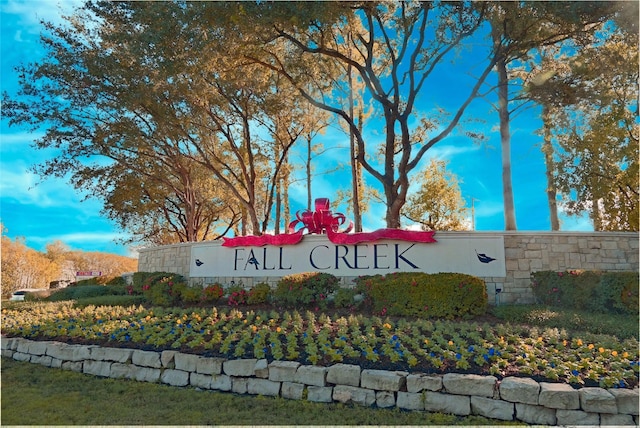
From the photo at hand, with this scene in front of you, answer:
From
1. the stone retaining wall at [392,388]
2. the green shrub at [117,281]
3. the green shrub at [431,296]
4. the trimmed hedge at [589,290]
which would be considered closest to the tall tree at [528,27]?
the trimmed hedge at [589,290]

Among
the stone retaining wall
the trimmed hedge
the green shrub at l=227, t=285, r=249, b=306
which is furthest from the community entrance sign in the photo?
the stone retaining wall

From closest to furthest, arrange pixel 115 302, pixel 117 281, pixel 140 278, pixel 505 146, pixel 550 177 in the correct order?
pixel 115 302 < pixel 140 278 < pixel 505 146 < pixel 550 177 < pixel 117 281

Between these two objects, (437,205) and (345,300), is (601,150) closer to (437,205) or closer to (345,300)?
(437,205)

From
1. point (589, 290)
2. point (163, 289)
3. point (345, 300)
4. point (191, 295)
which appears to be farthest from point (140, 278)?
point (589, 290)

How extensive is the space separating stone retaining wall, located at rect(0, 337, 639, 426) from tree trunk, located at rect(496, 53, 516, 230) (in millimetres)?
9733

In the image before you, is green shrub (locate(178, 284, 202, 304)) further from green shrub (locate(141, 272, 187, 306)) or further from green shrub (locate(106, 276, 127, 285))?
green shrub (locate(106, 276, 127, 285))

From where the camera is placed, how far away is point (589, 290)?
8555 millimetres

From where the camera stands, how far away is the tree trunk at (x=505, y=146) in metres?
13.9

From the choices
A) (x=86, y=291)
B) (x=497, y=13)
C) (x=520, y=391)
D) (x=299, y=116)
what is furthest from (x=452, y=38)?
(x=86, y=291)

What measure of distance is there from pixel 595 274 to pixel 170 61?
1130cm

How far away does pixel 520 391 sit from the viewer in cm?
465

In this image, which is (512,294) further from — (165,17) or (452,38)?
(165,17)

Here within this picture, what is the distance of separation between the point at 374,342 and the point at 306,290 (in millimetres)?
3202

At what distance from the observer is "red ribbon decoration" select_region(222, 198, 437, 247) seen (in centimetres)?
1070
